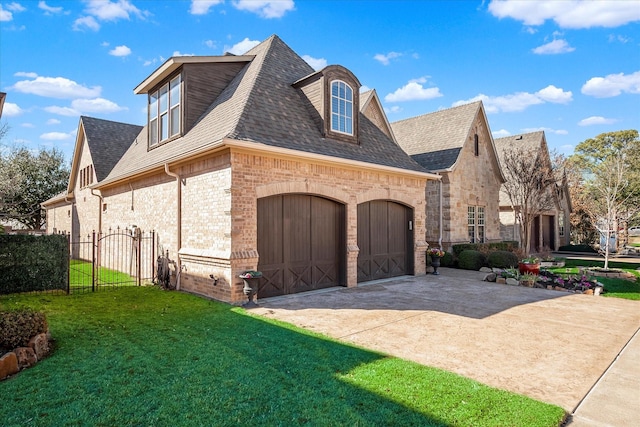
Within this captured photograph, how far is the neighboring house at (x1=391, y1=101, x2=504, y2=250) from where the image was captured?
1839 cm

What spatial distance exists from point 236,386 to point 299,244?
624cm

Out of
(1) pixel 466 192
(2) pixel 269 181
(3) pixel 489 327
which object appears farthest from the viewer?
(1) pixel 466 192

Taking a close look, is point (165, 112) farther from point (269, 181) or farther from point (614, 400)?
point (614, 400)

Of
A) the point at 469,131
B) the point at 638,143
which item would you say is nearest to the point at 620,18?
the point at 469,131

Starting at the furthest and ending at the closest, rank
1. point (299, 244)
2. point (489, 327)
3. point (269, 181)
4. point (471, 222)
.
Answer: point (471, 222), point (299, 244), point (269, 181), point (489, 327)

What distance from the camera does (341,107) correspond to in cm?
1202

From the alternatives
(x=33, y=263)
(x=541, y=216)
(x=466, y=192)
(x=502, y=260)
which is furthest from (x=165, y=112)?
(x=541, y=216)

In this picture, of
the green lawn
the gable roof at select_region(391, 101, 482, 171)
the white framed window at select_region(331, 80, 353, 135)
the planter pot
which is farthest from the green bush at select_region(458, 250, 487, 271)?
the green lawn

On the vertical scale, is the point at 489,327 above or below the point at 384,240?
below

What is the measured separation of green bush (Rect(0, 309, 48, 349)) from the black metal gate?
15.6ft

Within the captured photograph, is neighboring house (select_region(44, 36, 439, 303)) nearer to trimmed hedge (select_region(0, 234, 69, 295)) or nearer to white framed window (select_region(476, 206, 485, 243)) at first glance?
trimmed hedge (select_region(0, 234, 69, 295))

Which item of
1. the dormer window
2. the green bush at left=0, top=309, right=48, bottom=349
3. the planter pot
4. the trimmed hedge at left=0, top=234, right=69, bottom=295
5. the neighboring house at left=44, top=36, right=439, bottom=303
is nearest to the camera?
the green bush at left=0, top=309, right=48, bottom=349

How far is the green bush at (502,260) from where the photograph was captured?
15.6 metres

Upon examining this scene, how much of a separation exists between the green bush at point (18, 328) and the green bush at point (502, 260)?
620 inches
